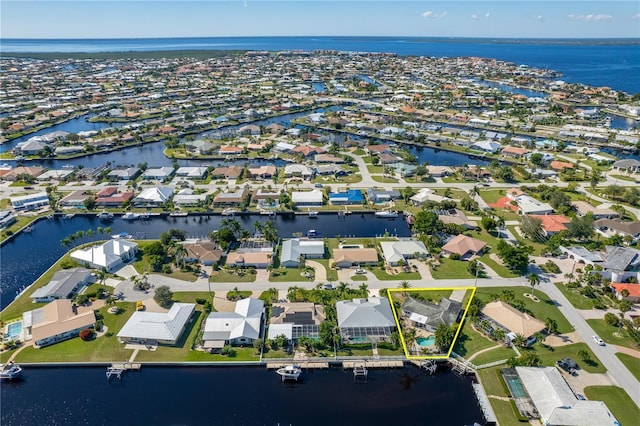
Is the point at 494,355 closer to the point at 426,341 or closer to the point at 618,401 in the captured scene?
the point at 426,341

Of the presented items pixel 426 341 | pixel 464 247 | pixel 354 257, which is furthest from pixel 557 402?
pixel 354 257

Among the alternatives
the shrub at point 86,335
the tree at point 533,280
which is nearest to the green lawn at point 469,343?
the tree at point 533,280

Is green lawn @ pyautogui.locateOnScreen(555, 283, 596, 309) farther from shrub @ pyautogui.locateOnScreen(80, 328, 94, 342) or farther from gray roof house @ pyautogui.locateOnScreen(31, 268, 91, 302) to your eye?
gray roof house @ pyautogui.locateOnScreen(31, 268, 91, 302)

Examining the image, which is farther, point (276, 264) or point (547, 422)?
point (276, 264)

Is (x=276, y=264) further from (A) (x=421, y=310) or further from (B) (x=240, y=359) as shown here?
(A) (x=421, y=310)

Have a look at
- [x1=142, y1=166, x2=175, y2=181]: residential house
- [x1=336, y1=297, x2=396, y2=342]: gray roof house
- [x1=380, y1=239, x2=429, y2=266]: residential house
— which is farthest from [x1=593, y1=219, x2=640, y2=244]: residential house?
[x1=142, y1=166, x2=175, y2=181]: residential house

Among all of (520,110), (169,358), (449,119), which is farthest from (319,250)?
(520,110)
